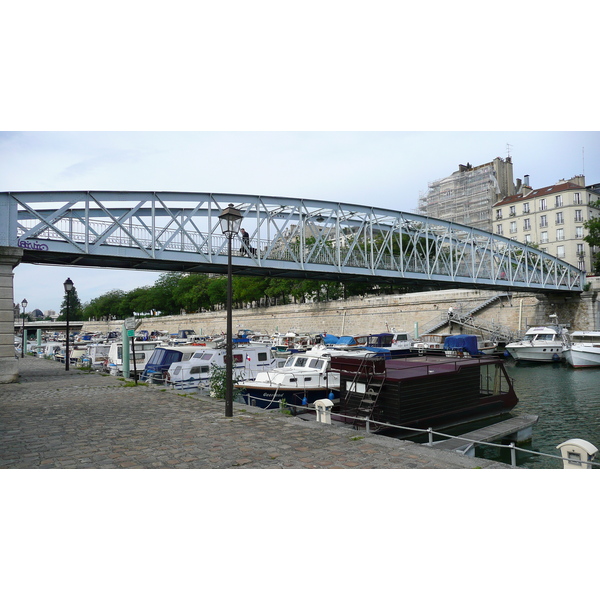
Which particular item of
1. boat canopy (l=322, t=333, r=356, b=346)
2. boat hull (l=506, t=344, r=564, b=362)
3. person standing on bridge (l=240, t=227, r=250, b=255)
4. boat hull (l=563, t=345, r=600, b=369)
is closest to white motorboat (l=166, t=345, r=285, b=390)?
person standing on bridge (l=240, t=227, r=250, b=255)

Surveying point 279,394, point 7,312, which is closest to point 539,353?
point 279,394

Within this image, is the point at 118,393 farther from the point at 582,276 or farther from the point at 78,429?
the point at 582,276

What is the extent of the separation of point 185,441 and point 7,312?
41.3 feet

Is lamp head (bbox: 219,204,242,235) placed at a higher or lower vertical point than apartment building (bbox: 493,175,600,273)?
lower

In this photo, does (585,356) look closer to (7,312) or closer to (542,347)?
(542,347)

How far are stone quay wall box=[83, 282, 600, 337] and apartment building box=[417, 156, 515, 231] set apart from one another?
27572mm

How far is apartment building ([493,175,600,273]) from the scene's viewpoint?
65062 millimetres

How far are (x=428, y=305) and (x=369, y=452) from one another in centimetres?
4895

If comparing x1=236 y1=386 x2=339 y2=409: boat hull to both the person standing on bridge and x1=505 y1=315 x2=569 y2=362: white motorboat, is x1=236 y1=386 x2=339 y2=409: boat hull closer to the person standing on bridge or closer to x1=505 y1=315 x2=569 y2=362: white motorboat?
the person standing on bridge

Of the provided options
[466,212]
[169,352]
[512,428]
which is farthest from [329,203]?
[466,212]

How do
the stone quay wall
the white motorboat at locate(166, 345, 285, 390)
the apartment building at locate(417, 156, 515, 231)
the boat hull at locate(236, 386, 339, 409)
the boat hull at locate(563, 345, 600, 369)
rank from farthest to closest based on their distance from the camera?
the apartment building at locate(417, 156, 515, 231)
the stone quay wall
the boat hull at locate(563, 345, 600, 369)
the white motorboat at locate(166, 345, 285, 390)
the boat hull at locate(236, 386, 339, 409)

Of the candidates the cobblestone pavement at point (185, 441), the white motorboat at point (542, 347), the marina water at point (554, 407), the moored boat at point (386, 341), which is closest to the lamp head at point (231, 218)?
the cobblestone pavement at point (185, 441)

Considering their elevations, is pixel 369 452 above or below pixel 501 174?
below

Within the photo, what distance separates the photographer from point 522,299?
2015 inches
